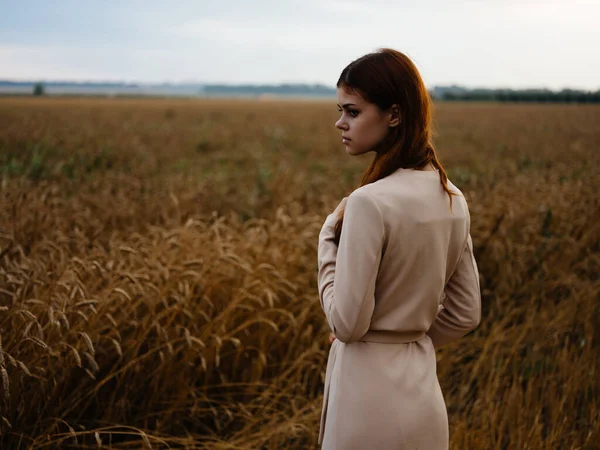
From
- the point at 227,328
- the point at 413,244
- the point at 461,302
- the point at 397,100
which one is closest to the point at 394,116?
the point at 397,100

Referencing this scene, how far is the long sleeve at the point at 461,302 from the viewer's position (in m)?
1.75

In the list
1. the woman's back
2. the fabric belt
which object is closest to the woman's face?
the woman's back

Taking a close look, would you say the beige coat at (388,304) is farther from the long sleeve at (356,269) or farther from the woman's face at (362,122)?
the woman's face at (362,122)

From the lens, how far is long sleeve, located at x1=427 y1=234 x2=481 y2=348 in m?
1.75

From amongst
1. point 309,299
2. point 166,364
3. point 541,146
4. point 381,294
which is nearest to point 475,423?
point 309,299

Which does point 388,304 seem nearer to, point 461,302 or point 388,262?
point 388,262

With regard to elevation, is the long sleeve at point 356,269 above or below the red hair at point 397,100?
Result: below

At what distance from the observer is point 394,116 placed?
1.54 m

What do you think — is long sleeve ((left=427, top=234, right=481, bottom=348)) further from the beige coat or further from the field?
the field

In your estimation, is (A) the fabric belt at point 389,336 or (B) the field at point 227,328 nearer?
(A) the fabric belt at point 389,336

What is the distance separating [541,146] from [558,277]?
1398cm

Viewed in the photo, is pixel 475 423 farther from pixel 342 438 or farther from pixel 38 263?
pixel 38 263

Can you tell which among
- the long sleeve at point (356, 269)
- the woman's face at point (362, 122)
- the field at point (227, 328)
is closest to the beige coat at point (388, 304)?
the long sleeve at point (356, 269)

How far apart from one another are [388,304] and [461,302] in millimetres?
335
